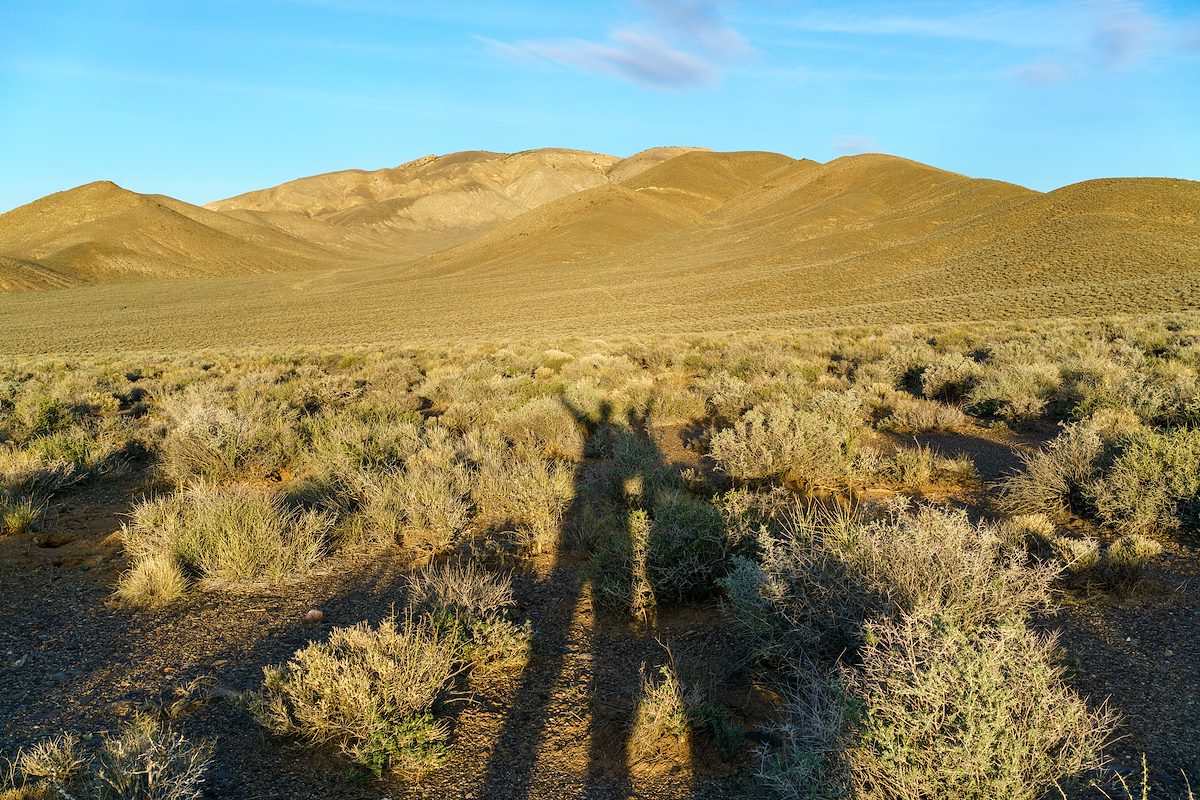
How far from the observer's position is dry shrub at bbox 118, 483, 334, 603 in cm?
518

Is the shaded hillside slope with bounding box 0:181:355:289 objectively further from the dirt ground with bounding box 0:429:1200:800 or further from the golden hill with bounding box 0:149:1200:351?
the dirt ground with bounding box 0:429:1200:800

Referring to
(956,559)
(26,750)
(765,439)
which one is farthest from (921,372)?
(26,750)

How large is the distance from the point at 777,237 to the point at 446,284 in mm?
34221

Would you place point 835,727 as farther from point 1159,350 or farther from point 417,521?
point 1159,350

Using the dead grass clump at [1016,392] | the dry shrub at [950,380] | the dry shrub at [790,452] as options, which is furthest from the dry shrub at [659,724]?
the dry shrub at [950,380]

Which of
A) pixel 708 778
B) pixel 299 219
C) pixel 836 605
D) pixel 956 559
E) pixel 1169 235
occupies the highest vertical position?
pixel 299 219

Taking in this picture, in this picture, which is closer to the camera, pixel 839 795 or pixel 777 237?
pixel 839 795

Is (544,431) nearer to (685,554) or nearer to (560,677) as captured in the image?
(685,554)

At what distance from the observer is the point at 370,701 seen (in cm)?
350

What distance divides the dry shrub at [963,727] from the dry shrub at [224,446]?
23.4ft

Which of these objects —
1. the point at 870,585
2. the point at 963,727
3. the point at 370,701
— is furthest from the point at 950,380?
the point at 370,701

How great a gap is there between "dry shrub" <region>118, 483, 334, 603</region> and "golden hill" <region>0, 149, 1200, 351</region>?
28.1 meters

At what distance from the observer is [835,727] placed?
2.71m

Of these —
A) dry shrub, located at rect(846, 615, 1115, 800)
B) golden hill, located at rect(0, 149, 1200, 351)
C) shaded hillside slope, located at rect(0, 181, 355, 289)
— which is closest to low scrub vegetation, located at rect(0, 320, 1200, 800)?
dry shrub, located at rect(846, 615, 1115, 800)
